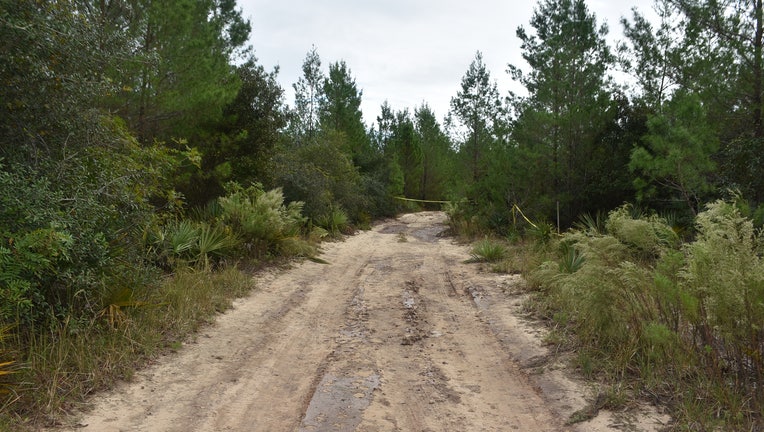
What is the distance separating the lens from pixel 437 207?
43.8 m

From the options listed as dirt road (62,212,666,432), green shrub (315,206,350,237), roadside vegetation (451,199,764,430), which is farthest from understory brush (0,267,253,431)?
green shrub (315,206,350,237)

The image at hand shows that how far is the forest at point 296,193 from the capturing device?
410 cm

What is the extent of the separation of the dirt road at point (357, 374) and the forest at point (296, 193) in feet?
1.59

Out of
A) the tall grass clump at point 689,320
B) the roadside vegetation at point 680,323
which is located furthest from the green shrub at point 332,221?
the tall grass clump at point 689,320

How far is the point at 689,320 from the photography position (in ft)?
14.1

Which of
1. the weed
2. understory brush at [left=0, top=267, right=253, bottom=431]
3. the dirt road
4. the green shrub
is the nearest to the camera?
understory brush at [left=0, top=267, right=253, bottom=431]

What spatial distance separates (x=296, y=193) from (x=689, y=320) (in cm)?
1311

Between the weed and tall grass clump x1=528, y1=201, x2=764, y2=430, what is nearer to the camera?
tall grass clump x1=528, y1=201, x2=764, y2=430

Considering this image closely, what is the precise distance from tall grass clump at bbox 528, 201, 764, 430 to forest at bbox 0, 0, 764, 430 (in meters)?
0.02

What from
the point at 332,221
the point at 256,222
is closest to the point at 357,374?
the point at 256,222

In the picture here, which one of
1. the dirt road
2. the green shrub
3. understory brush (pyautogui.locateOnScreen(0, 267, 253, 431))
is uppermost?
the green shrub

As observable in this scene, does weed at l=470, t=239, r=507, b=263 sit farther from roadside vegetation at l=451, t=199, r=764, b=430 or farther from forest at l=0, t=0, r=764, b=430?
roadside vegetation at l=451, t=199, r=764, b=430

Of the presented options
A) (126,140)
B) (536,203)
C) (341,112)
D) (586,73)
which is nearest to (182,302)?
(126,140)

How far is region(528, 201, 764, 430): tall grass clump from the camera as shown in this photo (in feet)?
12.5
